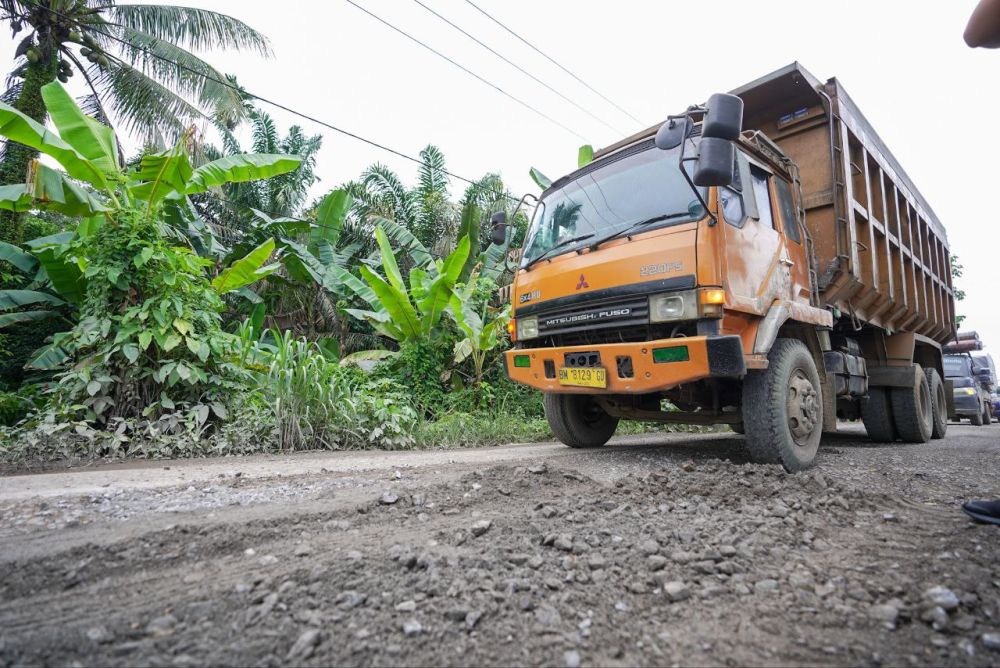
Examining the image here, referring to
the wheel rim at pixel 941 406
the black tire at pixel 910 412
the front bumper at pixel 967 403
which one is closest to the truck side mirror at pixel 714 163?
the black tire at pixel 910 412

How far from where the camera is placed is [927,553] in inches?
79.4

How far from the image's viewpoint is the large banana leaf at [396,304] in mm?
8062

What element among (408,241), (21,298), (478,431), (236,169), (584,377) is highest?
(408,241)

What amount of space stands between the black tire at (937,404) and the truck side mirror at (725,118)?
6.30 m

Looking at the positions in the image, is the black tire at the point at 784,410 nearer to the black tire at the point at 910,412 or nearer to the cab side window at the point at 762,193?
the cab side window at the point at 762,193

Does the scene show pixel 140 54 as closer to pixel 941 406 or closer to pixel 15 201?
pixel 15 201

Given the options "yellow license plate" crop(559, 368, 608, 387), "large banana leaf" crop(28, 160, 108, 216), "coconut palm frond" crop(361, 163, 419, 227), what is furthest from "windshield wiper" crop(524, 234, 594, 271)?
"coconut palm frond" crop(361, 163, 419, 227)

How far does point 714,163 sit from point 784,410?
1798 millimetres

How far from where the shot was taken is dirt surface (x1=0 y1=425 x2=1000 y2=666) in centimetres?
136

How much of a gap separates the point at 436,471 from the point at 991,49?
11.5 ft

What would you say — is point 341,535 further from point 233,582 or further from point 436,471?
point 436,471

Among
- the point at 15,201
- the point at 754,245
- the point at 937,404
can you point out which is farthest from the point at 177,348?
the point at 937,404

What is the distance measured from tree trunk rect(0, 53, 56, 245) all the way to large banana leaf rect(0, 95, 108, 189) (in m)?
5.24

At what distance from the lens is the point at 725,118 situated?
125 inches
